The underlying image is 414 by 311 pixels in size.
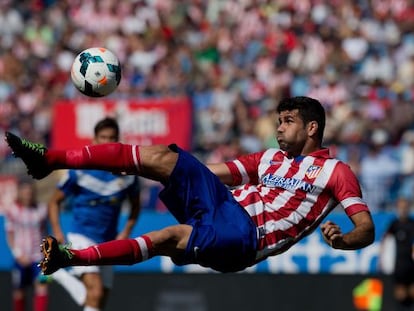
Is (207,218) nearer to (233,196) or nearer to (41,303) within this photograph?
(233,196)

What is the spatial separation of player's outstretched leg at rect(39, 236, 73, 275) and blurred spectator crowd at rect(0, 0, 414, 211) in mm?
10069

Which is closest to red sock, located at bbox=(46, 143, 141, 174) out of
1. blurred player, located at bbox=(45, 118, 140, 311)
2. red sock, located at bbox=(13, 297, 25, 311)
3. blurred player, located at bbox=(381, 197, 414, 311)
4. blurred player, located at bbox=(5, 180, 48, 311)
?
blurred player, located at bbox=(45, 118, 140, 311)

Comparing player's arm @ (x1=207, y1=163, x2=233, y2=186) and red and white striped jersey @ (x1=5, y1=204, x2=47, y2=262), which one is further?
red and white striped jersey @ (x1=5, y1=204, x2=47, y2=262)

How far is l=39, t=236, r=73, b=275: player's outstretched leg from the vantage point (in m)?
6.91

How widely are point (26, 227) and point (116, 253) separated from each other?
7116mm

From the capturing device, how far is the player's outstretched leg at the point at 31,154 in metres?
7.03

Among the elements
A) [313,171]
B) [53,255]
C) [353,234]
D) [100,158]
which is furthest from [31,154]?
[353,234]

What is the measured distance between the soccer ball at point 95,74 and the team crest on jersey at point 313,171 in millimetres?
1735

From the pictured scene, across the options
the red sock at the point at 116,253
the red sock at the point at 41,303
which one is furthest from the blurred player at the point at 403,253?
the red sock at the point at 116,253

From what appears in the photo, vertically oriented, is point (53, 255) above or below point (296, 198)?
below

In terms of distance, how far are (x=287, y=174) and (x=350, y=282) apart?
6222 mm

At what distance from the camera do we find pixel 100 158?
23.6 ft

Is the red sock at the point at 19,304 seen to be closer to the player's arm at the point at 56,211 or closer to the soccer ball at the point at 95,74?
the player's arm at the point at 56,211

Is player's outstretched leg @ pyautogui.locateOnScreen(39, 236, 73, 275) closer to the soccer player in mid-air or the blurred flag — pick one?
the soccer player in mid-air
